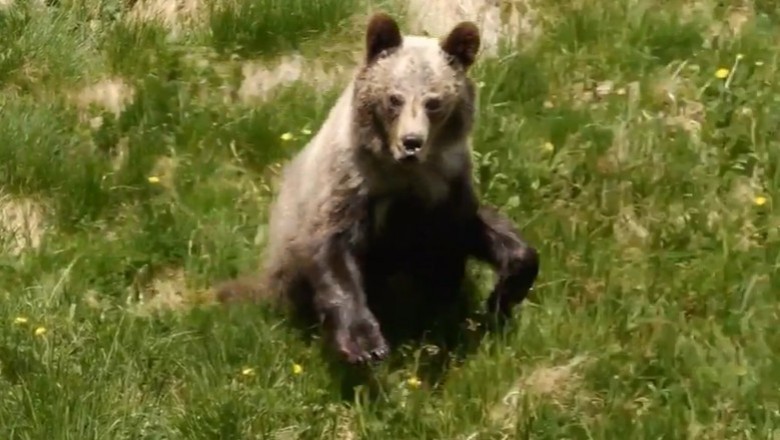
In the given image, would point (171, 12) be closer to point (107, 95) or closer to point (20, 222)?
point (107, 95)

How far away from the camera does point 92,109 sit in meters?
7.69

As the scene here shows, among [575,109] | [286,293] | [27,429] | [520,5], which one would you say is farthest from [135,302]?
[520,5]

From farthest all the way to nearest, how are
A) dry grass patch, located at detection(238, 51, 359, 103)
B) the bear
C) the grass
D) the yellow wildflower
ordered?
dry grass patch, located at detection(238, 51, 359, 103)
the yellow wildflower
the bear
the grass

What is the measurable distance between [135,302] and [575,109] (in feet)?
7.84

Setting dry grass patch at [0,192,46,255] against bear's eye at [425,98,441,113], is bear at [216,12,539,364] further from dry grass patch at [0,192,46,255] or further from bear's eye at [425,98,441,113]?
dry grass patch at [0,192,46,255]

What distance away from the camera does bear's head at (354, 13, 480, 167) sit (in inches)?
226

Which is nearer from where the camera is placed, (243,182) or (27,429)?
(27,429)

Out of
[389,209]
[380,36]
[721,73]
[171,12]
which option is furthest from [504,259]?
[171,12]

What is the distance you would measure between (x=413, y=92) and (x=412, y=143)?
0.27 m

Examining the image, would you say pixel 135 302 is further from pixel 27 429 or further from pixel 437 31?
pixel 437 31

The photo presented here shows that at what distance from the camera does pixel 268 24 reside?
8.12 meters

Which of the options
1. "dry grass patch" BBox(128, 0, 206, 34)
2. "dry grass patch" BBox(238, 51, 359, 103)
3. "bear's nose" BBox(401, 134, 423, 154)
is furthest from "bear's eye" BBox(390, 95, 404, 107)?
"dry grass patch" BBox(128, 0, 206, 34)

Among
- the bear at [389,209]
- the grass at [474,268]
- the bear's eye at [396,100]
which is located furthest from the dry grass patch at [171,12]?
the bear's eye at [396,100]

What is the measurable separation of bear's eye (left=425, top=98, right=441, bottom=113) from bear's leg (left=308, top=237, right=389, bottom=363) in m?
0.63
